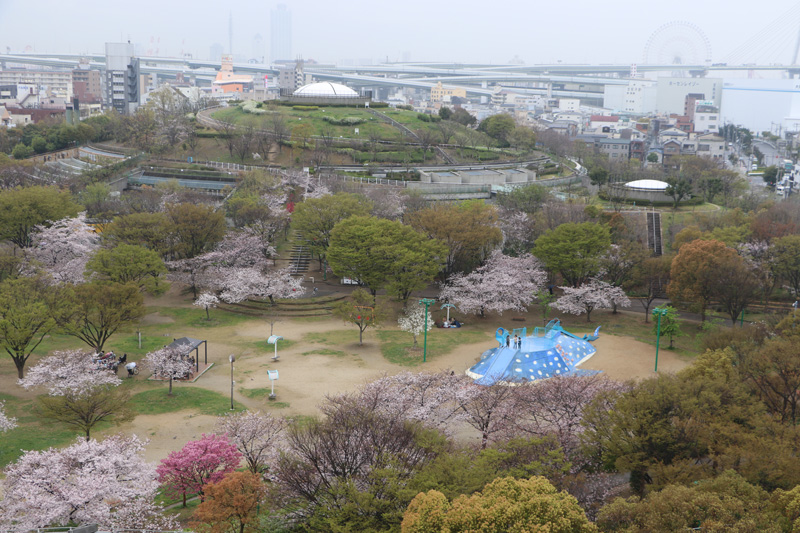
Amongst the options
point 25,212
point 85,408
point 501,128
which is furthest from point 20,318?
point 501,128

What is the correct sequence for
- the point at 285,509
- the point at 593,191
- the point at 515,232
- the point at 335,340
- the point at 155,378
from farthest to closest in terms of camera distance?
1. the point at 593,191
2. the point at 515,232
3. the point at 335,340
4. the point at 155,378
5. the point at 285,509

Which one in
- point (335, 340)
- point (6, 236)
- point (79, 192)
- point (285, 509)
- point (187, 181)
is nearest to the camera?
point (285, 509)

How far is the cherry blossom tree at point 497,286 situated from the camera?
1535 inches

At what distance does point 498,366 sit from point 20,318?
1930cm

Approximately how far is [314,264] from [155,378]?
19.2 metres

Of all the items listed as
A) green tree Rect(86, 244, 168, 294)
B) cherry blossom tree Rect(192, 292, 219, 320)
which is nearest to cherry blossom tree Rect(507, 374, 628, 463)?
cherry blossom tree Rect(192, 292, 219, 320)

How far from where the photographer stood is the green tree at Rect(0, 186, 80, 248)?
4344cm

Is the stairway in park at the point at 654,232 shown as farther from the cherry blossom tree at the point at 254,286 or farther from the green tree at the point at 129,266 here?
the green tree at the point at 129,266

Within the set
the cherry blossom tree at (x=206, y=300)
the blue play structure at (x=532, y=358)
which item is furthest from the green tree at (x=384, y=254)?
the blue play structure at (x=532, y=358)

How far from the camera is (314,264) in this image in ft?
160

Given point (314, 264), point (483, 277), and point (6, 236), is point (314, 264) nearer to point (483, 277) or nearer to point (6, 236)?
point (483, 277)

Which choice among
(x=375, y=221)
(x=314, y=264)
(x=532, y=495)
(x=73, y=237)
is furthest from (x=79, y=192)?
(x=532, y=495)

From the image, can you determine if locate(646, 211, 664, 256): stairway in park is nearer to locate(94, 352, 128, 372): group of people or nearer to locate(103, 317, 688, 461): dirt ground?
locate(103, 317, 688, 461): dirt ground

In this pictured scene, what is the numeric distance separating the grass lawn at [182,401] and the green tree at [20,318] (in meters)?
4.80
